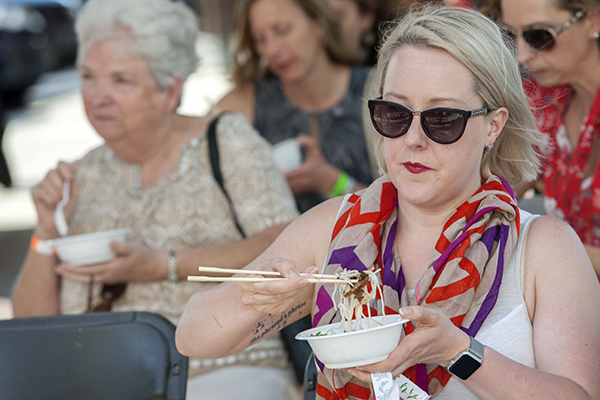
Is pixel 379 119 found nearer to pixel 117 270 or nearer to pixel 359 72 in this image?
pixel 117 270

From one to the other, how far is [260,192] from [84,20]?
98cm

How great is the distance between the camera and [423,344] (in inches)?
51.9

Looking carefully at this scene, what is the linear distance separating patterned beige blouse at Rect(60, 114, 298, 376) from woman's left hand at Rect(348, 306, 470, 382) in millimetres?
1065

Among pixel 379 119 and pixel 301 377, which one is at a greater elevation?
pixel 379 119

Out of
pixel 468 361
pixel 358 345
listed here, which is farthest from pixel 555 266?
pixel 358 345

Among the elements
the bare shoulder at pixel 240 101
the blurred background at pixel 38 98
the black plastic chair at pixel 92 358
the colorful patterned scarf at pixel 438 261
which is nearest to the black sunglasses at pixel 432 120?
the colorful patterned scarf at pixel 438 261

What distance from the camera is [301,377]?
2215 mm

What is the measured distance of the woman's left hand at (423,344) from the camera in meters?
1.30

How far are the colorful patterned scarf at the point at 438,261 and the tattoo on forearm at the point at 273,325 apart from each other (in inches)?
4.2

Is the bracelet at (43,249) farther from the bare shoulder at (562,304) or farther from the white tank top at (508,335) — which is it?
the bare shoulder at (562,304)

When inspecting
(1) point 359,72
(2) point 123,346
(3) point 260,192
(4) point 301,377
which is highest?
(1) point 359,72

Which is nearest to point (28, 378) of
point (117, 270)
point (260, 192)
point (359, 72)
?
point (117, 270)

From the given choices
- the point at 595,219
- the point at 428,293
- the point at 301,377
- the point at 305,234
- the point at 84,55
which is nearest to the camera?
the point at 428,293

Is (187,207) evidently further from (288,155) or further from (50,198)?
(288,155)
